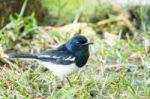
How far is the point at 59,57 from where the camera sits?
5.36 metres

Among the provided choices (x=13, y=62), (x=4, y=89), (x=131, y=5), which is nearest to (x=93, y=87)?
(x=4, y=89)

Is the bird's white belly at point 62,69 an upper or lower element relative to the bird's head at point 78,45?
lower

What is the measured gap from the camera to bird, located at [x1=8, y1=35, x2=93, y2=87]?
5270 mm

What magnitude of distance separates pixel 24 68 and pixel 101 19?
2.50m

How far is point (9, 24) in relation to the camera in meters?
7.10

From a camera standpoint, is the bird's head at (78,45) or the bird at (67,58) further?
the bird's head at (78,45)

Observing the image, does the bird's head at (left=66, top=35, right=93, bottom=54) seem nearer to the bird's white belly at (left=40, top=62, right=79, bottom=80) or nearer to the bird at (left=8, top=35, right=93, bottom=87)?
the bird at (left=8, top=35, right=93, bottom=87)

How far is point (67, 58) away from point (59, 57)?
86 mm

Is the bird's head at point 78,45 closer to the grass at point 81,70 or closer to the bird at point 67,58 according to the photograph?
the bird at point 67,58

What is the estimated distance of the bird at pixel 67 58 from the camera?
527 centimetres

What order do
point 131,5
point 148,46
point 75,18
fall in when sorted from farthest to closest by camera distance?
point 131,5 → point 75,18 → point 148,46

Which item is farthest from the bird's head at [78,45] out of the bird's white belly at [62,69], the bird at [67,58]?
the bird's white belly at [62,69]

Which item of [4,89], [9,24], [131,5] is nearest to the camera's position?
[4,89]

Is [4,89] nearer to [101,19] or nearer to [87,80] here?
[87,80]
